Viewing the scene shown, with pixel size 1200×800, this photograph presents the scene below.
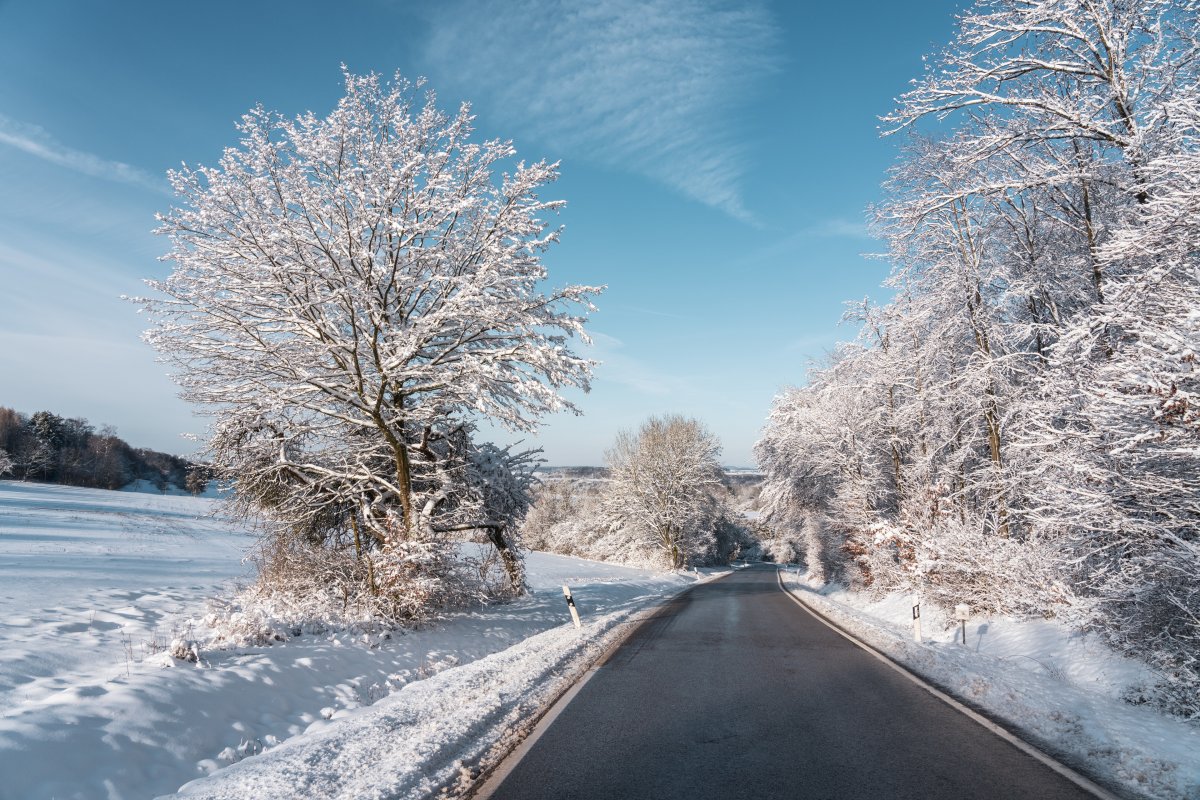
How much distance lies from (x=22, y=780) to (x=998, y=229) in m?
16.8

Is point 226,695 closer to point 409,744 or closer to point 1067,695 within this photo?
point 409,744

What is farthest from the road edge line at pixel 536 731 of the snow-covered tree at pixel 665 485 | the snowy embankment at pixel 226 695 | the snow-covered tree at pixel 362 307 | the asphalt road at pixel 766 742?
the snow-covered tree at pixel 665 485

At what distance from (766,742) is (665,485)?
43567 mm

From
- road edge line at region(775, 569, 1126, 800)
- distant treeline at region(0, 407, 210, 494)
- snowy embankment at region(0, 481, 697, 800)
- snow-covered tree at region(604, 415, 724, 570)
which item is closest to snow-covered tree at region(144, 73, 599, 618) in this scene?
snowy embankment at region(0, 481, 697, 800)

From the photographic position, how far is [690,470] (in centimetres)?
4938

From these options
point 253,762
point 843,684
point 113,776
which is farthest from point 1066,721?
point 113,776

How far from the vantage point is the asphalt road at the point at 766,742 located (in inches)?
178

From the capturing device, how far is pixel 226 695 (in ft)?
21.1

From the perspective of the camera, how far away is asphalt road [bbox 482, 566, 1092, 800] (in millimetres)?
4516

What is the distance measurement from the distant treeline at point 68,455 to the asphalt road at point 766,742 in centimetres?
5986

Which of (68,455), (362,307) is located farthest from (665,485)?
(68,455)

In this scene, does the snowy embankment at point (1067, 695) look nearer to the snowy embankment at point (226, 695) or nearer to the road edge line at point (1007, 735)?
the road edge line at point (1007, 735)

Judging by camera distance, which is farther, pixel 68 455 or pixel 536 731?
pixel 68 455

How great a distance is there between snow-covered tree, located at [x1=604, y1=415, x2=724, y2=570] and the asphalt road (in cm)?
3877
